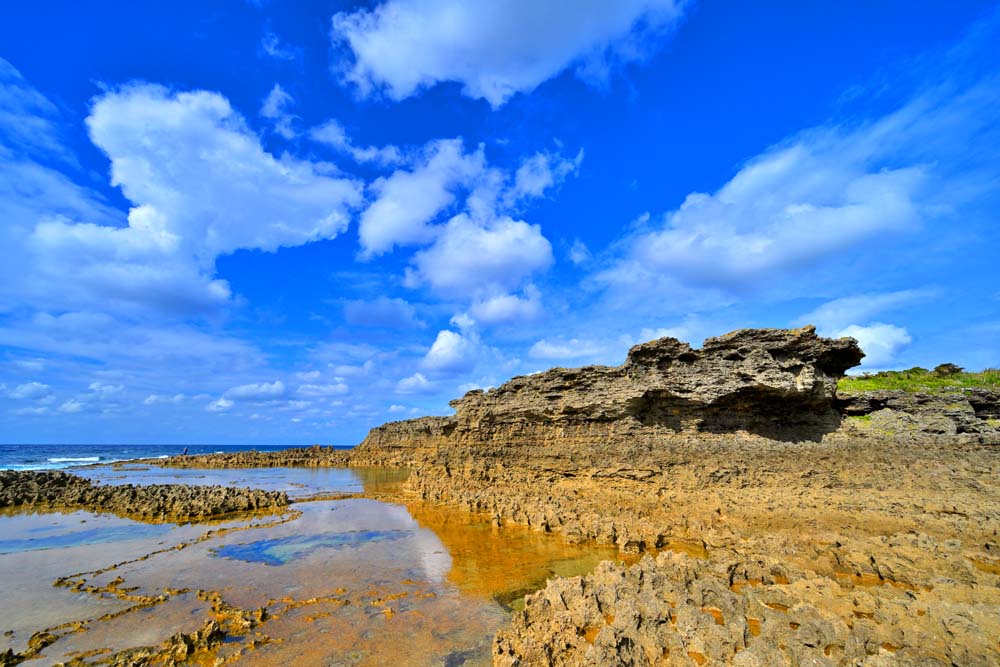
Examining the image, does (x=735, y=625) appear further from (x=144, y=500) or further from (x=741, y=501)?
(x=144, y=500)

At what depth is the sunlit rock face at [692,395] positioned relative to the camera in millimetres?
18984

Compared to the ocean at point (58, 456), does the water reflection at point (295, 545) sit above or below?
below

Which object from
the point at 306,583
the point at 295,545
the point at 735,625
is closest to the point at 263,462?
the point at 295,545

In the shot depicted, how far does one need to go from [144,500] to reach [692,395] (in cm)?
2743

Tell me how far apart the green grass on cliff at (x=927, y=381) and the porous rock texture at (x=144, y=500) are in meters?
30.5

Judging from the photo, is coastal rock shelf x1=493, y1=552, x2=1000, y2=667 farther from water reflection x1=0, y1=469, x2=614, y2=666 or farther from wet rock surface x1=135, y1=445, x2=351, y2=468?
wet rock surface x1=135, y1=445, x2=351, y2=468

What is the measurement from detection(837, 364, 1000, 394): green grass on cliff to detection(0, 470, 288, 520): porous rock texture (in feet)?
100

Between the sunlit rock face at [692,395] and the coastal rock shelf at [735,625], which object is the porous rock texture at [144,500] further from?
the coastal rock shelf at [735,625]

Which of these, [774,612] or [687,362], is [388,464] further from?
[774,612]

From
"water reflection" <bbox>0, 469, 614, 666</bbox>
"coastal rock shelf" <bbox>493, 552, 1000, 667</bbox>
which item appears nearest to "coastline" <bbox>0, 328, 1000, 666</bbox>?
"coastal rock shelf" <bbox>493, 552, 1000, 667</bbox>

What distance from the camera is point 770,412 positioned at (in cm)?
1969

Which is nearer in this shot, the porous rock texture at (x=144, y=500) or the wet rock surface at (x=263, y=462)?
the porous rock texture at (x=144, y=500)

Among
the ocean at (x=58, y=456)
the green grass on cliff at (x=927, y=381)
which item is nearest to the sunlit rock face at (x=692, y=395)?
the green grass on cliff at (x=927, y=381)

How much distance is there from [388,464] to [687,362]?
43.0 metres
